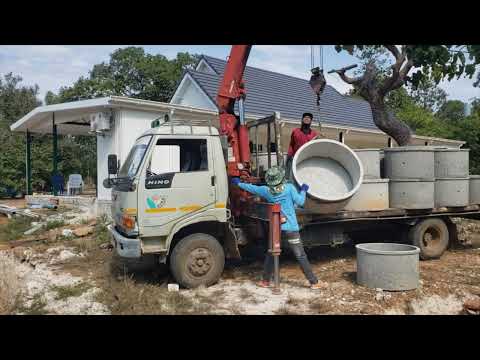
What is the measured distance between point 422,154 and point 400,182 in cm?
60

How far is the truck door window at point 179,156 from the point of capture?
234 inches

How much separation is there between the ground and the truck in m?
0.53

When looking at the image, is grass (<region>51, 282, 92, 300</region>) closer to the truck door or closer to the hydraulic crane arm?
the truck door

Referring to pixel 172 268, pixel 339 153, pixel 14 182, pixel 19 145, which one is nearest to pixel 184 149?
pixel 172 268

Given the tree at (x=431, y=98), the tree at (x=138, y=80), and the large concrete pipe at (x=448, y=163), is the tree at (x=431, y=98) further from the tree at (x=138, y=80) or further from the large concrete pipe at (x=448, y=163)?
the large concrete pipe at (x=448, y=163)

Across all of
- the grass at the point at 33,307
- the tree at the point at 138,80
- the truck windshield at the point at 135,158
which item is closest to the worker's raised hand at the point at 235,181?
the truck windshield at the point at 135,158

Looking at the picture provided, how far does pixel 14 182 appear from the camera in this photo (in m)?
21.1

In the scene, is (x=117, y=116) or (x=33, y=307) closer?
(x=33, y=307)

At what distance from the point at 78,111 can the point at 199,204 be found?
7.63m

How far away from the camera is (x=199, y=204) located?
6.05 meters

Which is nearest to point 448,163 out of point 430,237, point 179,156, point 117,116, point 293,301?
point 430,237

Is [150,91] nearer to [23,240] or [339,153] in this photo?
[23,240]

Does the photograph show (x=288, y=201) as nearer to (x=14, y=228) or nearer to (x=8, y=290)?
(x=8, y=290)

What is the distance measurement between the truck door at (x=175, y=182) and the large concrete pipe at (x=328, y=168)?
1402mm
